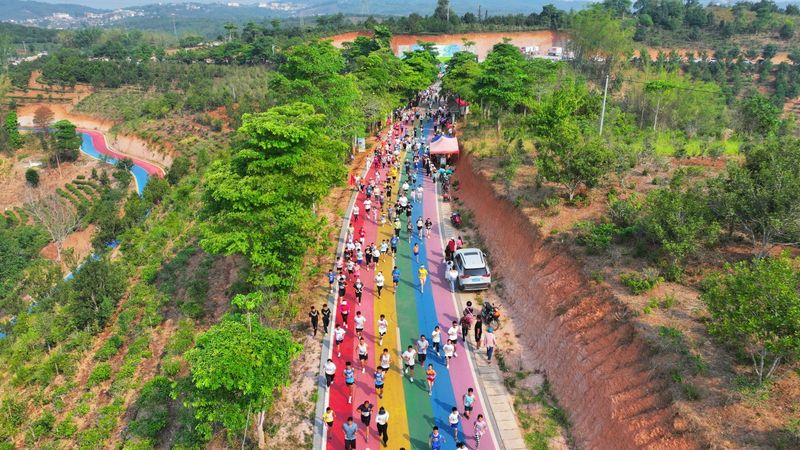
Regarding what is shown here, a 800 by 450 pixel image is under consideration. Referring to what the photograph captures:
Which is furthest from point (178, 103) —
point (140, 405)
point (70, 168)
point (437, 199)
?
point (140, 405)

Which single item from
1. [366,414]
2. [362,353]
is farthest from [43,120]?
[366,414]

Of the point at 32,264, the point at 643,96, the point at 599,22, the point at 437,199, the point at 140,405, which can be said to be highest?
the point at 599,22

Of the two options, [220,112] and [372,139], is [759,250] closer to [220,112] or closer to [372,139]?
[372,139]

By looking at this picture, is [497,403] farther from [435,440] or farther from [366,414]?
[366,414]

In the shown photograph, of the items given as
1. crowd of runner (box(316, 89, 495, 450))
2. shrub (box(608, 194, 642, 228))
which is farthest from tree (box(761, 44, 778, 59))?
shrub (box(608, 194, 642, 228))

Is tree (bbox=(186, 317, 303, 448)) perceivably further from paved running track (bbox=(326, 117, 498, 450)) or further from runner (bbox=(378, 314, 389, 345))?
runner (bbox=(378, 314, 389, 345))

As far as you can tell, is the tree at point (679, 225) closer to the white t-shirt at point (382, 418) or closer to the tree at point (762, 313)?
the tree at point (762, 313)
